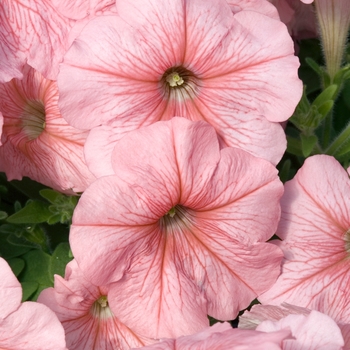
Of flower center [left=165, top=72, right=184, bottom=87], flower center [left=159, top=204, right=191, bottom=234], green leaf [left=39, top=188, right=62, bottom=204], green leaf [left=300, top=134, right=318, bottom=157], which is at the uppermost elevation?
flower center [left=165, top=72, right=184, bottom=87]

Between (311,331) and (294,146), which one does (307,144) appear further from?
(311,331)

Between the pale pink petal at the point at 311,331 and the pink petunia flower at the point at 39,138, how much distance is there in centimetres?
40

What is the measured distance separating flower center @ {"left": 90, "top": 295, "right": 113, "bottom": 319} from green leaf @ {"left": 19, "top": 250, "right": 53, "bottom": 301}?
0.10 meters

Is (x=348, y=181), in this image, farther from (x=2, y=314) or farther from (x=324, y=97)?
(x=2, y=314)

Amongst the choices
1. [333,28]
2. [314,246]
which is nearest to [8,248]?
[314,246]

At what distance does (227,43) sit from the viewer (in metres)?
1.03

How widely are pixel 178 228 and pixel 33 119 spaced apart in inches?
13.6

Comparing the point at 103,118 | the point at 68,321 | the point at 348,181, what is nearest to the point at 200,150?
the point at 103,118

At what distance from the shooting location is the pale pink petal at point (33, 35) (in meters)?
1.09

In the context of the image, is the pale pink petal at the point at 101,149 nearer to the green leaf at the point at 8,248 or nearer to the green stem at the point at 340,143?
the green leaf at the point at 8,248

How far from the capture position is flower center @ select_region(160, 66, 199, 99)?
3.55ft

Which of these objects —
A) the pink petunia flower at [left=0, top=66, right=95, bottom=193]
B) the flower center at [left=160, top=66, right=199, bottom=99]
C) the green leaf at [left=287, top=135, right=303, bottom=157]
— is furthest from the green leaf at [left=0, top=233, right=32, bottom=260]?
the green leaf at [left=287, top=135, right=303, bottom=157]

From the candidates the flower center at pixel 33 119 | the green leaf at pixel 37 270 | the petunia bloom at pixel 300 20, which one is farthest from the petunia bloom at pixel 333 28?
the green leaf at pixel 37 270

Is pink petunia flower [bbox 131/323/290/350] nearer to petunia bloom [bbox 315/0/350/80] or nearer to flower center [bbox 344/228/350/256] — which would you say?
flower center [bbox 344/228/350/256]
